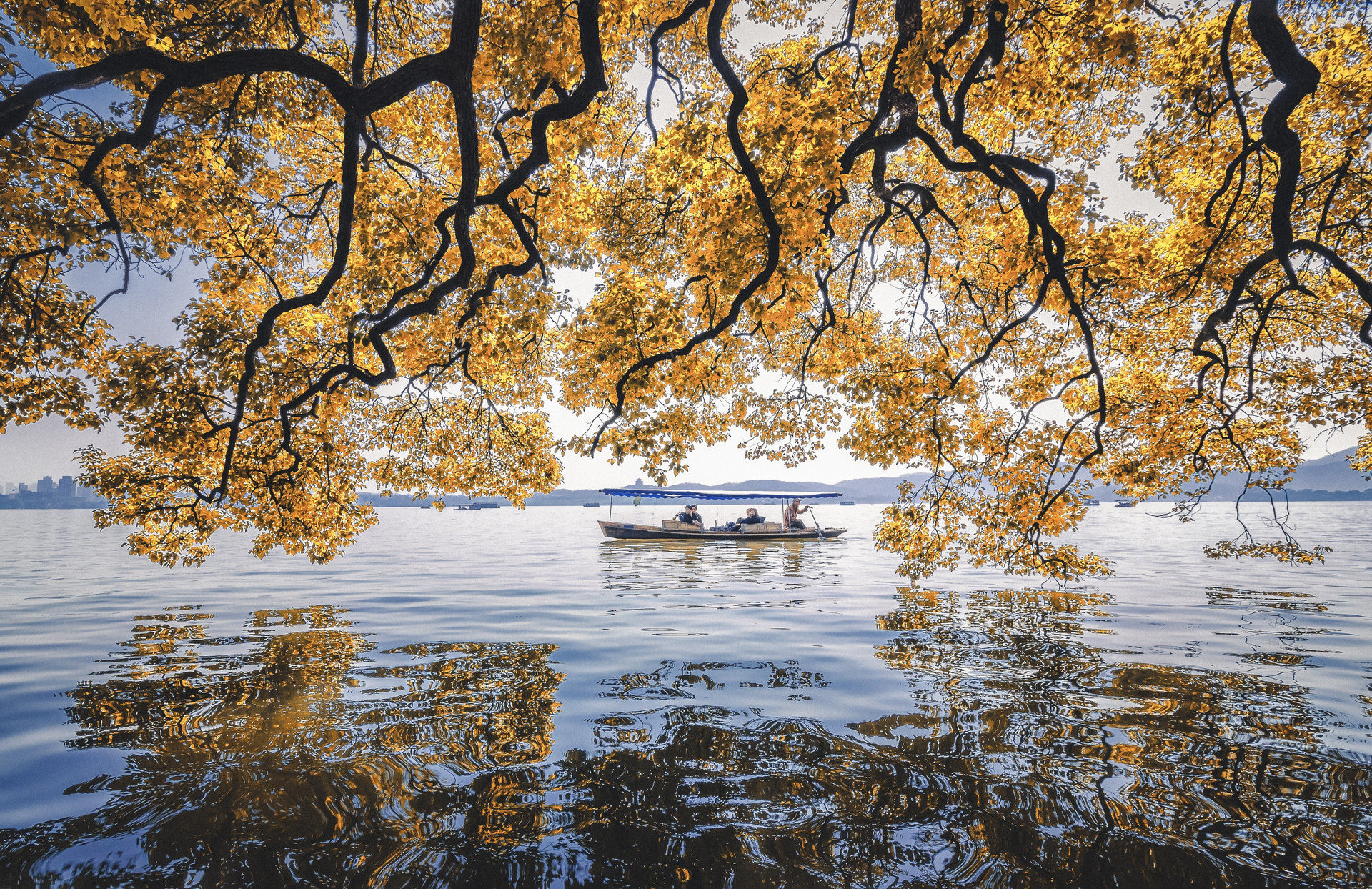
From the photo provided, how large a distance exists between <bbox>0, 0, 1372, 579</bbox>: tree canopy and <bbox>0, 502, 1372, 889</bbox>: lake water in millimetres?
2694

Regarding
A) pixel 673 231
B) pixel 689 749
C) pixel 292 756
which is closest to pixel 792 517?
pixel 673 231

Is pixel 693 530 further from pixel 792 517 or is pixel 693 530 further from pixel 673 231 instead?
pixel 673 231

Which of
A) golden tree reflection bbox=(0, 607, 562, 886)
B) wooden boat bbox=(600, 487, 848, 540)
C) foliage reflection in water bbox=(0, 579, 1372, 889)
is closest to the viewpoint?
foliage reflection in water bbox=(0, 579, 1372, 889)

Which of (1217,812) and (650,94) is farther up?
(650,94)

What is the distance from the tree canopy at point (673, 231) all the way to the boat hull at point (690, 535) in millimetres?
27346

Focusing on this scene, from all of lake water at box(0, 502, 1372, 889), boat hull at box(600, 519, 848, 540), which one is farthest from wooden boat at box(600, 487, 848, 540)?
lake water at box(0, 502, 1372, 889)

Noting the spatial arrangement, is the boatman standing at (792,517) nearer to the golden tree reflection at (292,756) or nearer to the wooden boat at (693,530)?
the wooden boat at (693,530)

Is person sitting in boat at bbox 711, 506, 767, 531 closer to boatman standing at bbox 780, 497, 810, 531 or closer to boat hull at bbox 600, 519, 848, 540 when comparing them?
boat hull at bbox 600, 519, 848, 540

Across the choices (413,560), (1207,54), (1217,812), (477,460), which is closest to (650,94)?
(1207,54)

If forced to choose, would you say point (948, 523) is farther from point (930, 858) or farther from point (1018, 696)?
point (930, 858)

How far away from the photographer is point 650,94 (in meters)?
9.15

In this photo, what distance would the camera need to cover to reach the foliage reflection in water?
13.0 ft

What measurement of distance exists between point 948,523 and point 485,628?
10.5 meters

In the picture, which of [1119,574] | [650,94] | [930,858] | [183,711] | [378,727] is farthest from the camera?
[1119,574]
